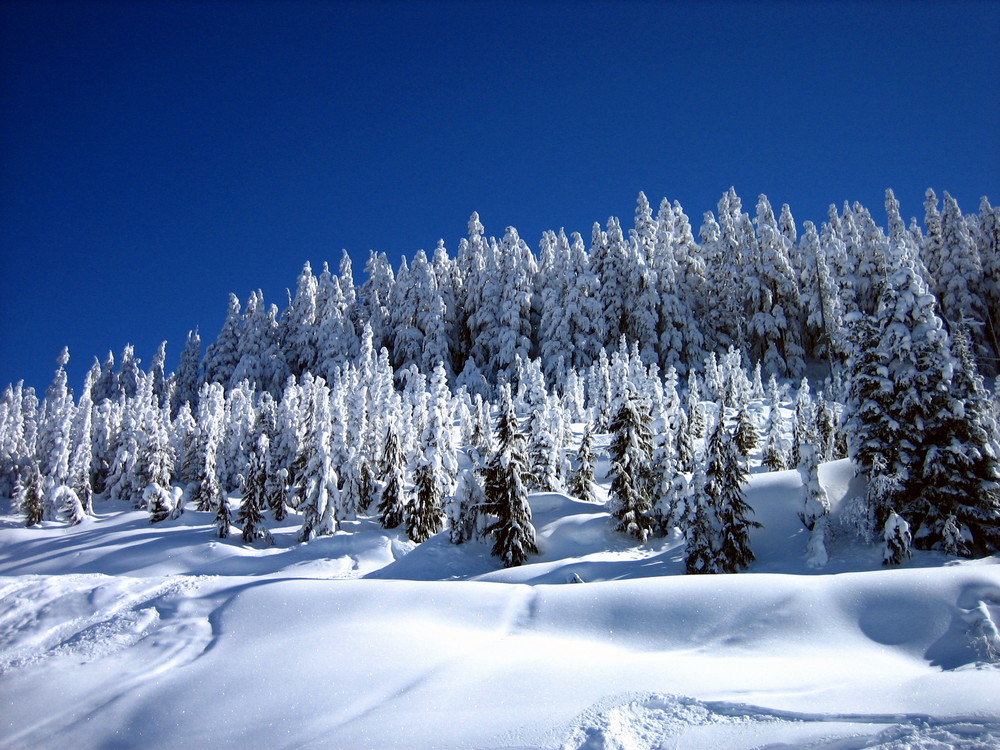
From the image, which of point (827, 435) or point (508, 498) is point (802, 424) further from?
point (508, 498)

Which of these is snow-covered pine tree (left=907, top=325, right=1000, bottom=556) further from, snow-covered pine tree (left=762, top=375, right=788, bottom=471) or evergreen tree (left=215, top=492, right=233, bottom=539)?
evergreen tree (left=215, top=492, right=233, bottom=539)

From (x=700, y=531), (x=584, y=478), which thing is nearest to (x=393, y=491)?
(x=584, y=478)

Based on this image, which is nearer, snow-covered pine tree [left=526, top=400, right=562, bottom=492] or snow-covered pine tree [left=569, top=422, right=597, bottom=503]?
snow-covered pine tree [left=569, top=422, right=597, bottom=503]

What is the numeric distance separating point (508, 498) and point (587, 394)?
3167cm

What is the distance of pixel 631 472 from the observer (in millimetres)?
22422

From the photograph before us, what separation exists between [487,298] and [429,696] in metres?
59.2

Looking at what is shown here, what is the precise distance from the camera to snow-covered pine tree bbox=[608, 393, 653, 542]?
22.0m

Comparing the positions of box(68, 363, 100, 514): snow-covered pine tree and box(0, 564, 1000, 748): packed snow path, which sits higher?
box(68, 363, 100, 514): snow-covered pine tree

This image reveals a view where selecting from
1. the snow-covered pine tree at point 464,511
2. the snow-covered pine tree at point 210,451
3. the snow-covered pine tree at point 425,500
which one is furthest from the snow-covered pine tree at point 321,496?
the snow-covered pine tree at point 464,511

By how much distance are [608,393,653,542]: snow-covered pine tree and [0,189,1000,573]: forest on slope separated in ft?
0.28

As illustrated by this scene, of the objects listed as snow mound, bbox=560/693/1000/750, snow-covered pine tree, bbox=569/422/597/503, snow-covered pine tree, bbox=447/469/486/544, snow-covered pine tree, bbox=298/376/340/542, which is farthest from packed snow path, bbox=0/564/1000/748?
snow-covered pine tree, bbox=298/376/340/542

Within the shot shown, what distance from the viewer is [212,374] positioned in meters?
70.8

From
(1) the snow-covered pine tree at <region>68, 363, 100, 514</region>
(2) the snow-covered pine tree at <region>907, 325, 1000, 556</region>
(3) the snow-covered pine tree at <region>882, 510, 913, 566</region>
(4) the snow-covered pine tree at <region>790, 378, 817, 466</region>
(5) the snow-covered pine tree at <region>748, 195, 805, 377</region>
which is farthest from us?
(5) the snow-covered pine tree at <region>748, 195, 805, 377</region>

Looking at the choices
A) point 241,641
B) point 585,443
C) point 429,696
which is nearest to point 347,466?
point 585,443
